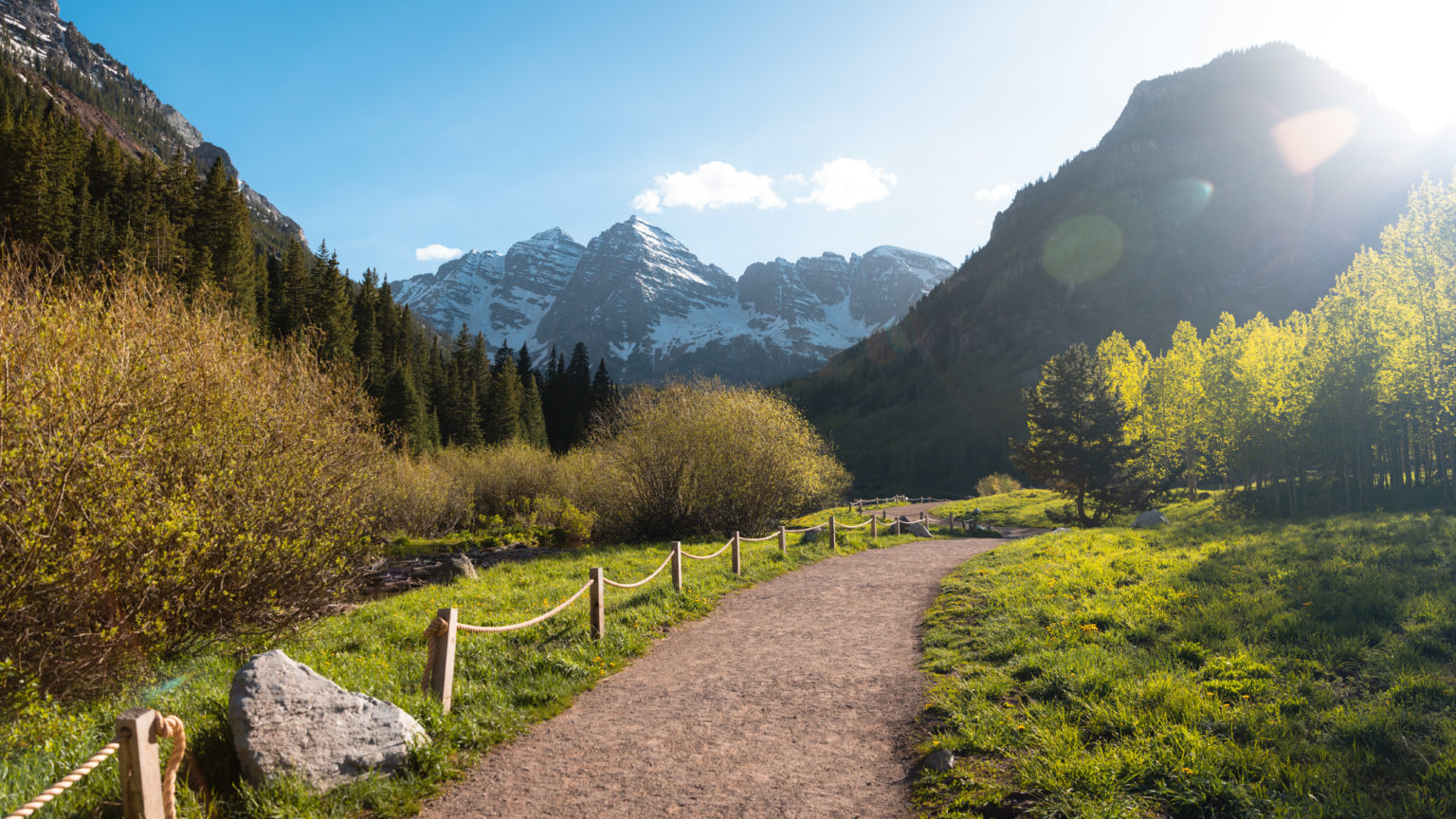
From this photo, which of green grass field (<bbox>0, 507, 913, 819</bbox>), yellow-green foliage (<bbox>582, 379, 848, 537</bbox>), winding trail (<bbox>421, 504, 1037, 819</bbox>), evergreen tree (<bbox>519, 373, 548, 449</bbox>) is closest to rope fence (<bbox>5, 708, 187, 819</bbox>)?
green grass field (<bbox>0, 507, 913, 819</bbox>)

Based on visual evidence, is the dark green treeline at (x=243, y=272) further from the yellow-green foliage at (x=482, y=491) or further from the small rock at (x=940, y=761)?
the small rock at (x=940, y=761)

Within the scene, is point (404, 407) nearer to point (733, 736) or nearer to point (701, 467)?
point (701, 467)

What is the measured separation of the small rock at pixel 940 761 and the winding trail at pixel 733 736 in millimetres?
250

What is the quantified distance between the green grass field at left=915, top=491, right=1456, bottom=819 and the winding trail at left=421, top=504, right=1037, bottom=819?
54cm

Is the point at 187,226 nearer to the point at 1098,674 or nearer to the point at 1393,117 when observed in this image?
the point at 1098,674

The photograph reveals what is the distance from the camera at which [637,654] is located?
9492mm

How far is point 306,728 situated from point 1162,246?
21058 cm

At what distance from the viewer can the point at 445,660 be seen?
6809mm

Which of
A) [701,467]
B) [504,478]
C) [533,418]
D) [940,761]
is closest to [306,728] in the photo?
[940,761]

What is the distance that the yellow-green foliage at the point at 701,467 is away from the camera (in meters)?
23.8

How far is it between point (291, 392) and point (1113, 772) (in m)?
14.6

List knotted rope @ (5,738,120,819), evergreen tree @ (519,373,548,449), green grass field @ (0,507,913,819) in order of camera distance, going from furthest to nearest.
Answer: evergreen tree @ (519,373,548,449), green grass field @ (0,507,913,819), knotted rope @ (5,738,120,819)

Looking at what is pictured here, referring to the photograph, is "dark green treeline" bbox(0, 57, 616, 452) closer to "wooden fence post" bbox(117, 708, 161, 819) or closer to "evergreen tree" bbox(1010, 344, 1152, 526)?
"wooden fence post" bbox(117, 708, 161, 819)

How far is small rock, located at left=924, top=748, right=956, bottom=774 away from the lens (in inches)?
217
